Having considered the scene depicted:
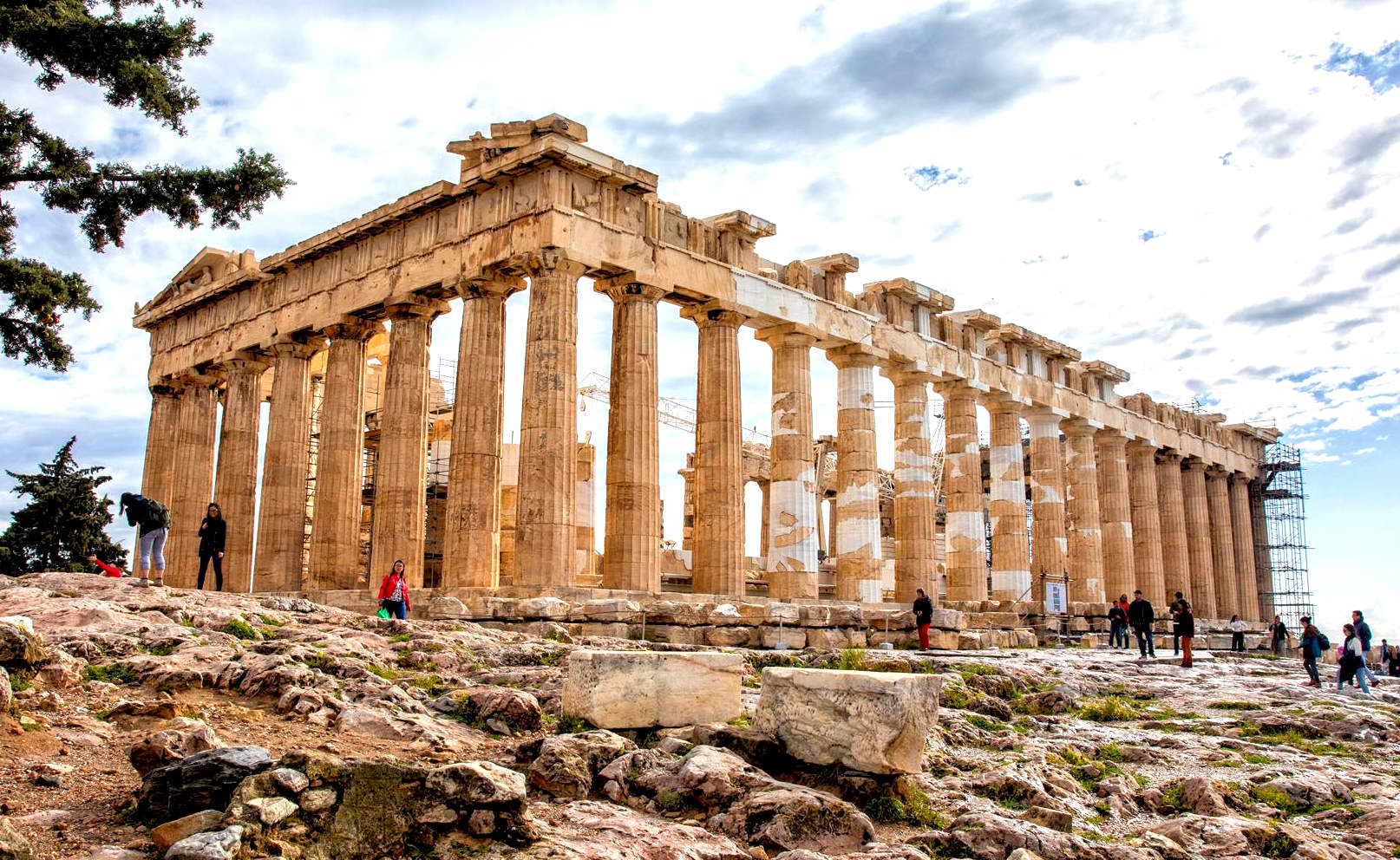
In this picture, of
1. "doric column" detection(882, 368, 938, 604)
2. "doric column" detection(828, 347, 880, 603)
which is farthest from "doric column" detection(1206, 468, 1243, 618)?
"doric column" detection(828, 347, 880, 603)

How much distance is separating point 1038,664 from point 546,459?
9.93 meters

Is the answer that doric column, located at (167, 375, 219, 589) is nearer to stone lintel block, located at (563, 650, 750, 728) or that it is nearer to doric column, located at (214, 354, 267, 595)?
doric column, located at (214, 354, 267, 595)

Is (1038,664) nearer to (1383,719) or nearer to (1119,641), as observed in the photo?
(1383,719)

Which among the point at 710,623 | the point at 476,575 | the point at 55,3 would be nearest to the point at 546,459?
the point at 476,575

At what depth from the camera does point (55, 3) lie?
16.7 metres

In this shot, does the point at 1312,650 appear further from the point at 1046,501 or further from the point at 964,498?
the point at 1046,501

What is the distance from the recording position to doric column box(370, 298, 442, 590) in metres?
26.2

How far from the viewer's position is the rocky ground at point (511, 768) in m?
7.03

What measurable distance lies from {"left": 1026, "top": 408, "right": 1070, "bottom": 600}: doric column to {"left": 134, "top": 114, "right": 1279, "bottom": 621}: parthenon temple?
0.26 feet

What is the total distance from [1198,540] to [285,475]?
1369 inches

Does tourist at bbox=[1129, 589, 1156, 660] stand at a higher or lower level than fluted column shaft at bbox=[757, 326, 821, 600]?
lower

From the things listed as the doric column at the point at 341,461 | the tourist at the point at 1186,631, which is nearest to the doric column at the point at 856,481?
the tourist at the point at 1186,631

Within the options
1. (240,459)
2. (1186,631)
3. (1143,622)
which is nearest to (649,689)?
(1186,631)

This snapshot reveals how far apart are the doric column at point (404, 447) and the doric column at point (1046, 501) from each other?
20369 mm
